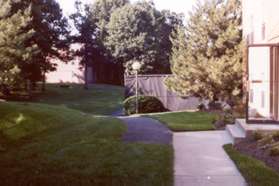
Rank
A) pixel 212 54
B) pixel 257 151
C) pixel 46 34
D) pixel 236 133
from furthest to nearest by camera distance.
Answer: pixel 46 34 → pixel 212 54 → pixel 236 133 → pixel 257 151

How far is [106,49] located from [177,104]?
22320mm

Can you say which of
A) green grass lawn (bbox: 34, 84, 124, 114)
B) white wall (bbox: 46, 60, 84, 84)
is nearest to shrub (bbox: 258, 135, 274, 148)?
green grass lawn (bbox: 34, 84, 124, 114)

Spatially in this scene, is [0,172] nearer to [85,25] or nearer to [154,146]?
[154,146]

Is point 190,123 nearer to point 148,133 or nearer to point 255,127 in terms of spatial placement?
point 148,133

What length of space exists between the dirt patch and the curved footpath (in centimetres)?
48

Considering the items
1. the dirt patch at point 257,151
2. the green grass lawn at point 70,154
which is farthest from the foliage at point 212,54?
the dirt patch at point 257,151

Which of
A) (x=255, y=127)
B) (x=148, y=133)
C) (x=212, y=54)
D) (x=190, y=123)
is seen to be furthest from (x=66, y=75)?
(x=255, y=127)

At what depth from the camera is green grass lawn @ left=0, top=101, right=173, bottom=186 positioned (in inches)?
300

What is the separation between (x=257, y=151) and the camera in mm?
10117

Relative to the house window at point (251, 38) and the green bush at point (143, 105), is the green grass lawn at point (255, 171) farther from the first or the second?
the green bush at point (143, 105)

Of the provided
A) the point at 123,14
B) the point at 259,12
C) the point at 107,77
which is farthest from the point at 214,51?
the point at 107,77

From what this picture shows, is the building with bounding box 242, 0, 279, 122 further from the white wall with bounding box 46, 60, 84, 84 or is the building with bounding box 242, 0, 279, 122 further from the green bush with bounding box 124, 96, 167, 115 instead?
the white wall with bounding box 46, 60, 84, 84

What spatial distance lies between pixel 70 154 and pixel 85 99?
28.9 m

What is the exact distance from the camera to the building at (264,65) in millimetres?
14438
